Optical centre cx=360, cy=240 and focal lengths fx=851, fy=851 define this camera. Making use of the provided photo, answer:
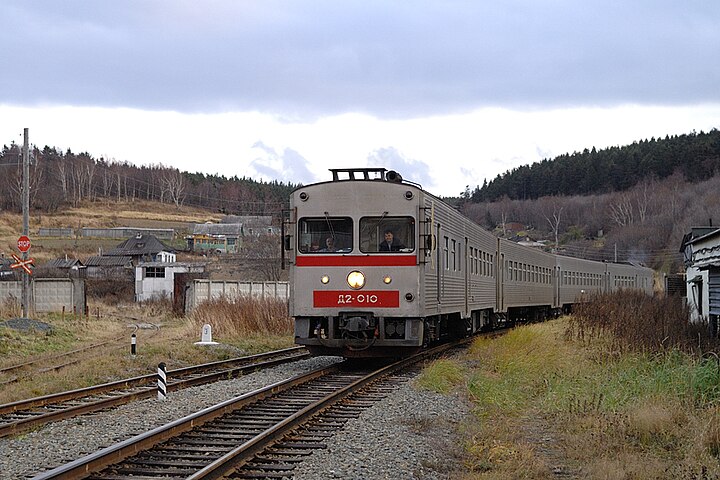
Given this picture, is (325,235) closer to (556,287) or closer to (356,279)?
(356,279)

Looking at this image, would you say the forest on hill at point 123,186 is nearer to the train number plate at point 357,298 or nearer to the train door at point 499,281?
the train door at point 499,281

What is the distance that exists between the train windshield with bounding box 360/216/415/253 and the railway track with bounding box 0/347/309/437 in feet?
10.7

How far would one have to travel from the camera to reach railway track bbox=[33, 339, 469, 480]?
23.8 ft

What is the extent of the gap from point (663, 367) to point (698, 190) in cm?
9710

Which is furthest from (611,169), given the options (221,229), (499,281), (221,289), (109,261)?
(499,281)

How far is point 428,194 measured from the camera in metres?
15.8

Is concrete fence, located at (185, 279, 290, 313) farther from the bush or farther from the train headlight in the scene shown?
the train headlight

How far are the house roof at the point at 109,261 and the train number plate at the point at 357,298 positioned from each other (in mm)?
75608

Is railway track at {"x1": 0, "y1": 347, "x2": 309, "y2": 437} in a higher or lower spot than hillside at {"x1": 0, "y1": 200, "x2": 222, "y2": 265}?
lower

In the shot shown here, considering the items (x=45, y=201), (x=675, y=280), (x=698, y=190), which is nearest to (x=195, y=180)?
(x=45, y=201)

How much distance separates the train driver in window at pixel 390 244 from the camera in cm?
1517

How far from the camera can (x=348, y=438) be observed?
9.05m

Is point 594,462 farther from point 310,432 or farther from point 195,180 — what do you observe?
point 195,180

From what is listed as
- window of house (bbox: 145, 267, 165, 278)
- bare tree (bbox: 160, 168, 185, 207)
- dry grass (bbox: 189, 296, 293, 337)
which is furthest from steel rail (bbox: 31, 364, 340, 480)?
bare tree (bbox: 160, 168, 185, 207)
